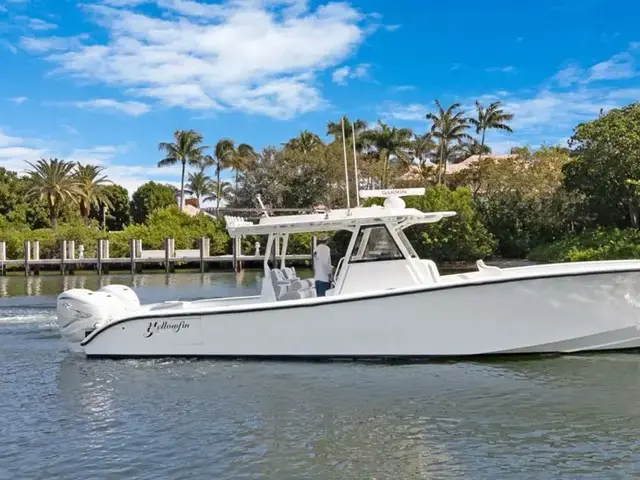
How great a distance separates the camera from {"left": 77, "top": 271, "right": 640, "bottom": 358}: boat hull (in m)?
10.8

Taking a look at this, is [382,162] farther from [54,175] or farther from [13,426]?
[13,426]

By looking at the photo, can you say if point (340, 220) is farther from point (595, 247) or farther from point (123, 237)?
point (123, 237)

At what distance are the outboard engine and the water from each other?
0.55 m

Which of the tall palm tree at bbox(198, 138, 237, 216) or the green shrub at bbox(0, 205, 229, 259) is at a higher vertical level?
the tall palm tree at bbox(198, 138, 237, 216)

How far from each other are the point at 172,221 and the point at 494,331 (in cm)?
5043

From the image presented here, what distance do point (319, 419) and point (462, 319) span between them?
10.6 feet

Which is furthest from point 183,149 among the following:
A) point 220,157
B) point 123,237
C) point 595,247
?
point 595,247

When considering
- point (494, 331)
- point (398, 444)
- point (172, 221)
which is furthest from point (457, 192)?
point (398, 444)

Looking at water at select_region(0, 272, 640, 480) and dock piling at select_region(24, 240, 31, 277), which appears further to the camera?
dock piling at select_region(24, 240, 31, 277)

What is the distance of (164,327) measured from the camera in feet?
38.9

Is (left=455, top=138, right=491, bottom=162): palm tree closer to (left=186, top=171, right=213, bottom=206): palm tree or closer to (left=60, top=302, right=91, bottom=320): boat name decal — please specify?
(left=186, top=171, right=213, bottom=206): palm tree

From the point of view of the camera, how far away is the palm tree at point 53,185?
6425 centimetres

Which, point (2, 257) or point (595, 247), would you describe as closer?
point (595, 247)

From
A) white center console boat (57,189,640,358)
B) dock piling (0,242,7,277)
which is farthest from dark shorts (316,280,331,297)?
dock piling (0,242,7,277)
